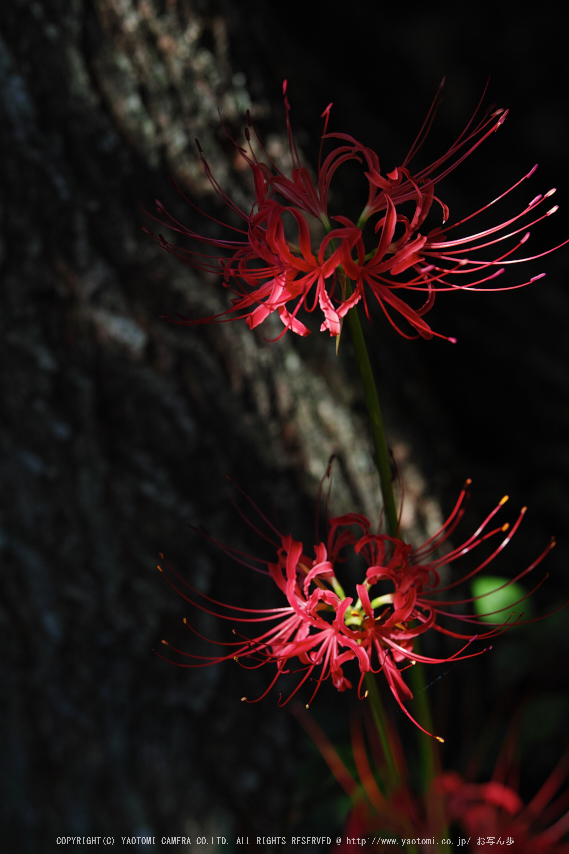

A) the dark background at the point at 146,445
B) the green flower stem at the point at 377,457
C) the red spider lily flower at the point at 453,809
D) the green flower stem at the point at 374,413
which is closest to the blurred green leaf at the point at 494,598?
the dark background at the point at 146,445

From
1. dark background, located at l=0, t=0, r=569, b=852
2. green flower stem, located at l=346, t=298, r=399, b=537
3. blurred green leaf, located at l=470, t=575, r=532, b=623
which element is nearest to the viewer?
green flower stem, located at l=346, t=298, r=399, b=537

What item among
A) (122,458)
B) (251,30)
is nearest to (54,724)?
(122,458)

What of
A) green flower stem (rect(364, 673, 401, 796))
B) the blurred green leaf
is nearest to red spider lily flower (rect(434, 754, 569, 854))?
the blurred green leaf

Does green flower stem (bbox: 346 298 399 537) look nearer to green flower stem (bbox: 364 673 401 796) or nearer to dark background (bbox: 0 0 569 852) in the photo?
green flower stem (bbox: 364 673 401 796)

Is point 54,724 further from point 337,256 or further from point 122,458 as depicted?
point 337,256

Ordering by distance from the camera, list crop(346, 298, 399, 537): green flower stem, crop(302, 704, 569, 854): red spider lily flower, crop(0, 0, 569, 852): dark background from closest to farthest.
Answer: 1. crop(346, 298, 399, 537): green flower stem
2. crop(302, 704, 569, 854): red spider lily flower
3. crop(0, 0, 569, 852): dark background

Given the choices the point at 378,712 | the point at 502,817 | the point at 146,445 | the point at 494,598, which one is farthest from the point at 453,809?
the point at 146,445
